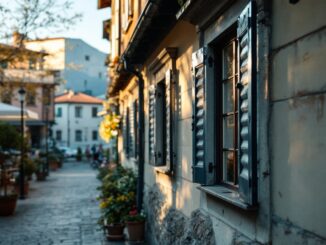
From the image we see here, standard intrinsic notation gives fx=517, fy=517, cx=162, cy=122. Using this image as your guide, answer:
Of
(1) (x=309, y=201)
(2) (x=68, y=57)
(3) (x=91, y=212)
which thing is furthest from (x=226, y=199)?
(2) (x=68, y=57)

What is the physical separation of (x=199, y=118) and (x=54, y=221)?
778 centimetres

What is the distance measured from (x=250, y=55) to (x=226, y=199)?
113 centimetres

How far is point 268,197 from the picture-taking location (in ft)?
10.5

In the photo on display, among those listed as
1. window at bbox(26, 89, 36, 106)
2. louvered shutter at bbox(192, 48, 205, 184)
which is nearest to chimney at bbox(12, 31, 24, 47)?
window at bbox(26, 89, 36, 106)

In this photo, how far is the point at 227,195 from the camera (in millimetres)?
4000

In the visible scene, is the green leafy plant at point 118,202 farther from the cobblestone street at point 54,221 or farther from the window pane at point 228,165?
the window pane at point 228,165

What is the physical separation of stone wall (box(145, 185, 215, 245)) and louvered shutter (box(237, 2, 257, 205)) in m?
1.15

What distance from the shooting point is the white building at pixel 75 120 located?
69.2m

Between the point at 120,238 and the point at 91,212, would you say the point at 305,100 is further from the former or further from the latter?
the point at 91,212

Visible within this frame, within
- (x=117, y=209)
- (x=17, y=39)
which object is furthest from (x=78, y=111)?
(x=117, y=209)

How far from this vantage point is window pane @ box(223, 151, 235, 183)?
431cm

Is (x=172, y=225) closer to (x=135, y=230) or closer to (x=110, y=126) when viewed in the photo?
(x=135, y=230)

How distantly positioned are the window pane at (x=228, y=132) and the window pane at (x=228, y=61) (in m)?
0.38

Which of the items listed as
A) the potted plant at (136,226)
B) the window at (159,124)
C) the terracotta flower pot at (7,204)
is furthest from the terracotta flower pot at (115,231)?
the terracotta flower pot at (7,204)
